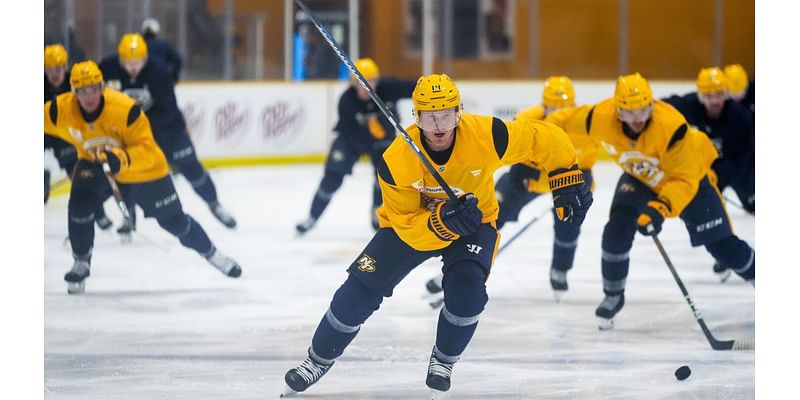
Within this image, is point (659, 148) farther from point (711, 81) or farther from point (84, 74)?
point (84, 74)

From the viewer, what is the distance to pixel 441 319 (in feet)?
10.3

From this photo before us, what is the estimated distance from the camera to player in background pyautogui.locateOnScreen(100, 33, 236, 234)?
18.8 ft

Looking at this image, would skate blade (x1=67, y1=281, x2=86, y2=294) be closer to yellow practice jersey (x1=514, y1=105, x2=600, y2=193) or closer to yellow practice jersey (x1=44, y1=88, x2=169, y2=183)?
yellow practice jersey (x1=44, y1=88, x2=169, y2=183)

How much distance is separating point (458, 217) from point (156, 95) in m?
3.22

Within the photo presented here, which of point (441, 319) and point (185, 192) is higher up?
point (441, 319)

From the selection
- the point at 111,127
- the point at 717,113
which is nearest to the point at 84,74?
the point at 111,127

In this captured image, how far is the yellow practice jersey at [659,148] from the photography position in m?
3.95

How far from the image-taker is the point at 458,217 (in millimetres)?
2959

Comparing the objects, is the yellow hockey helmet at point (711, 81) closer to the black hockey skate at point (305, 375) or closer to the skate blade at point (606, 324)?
the skate blade at point (606, 324)

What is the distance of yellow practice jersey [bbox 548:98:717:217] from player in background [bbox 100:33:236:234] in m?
2.38

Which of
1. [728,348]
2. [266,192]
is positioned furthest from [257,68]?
[728,348]

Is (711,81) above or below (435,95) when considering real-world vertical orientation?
below
